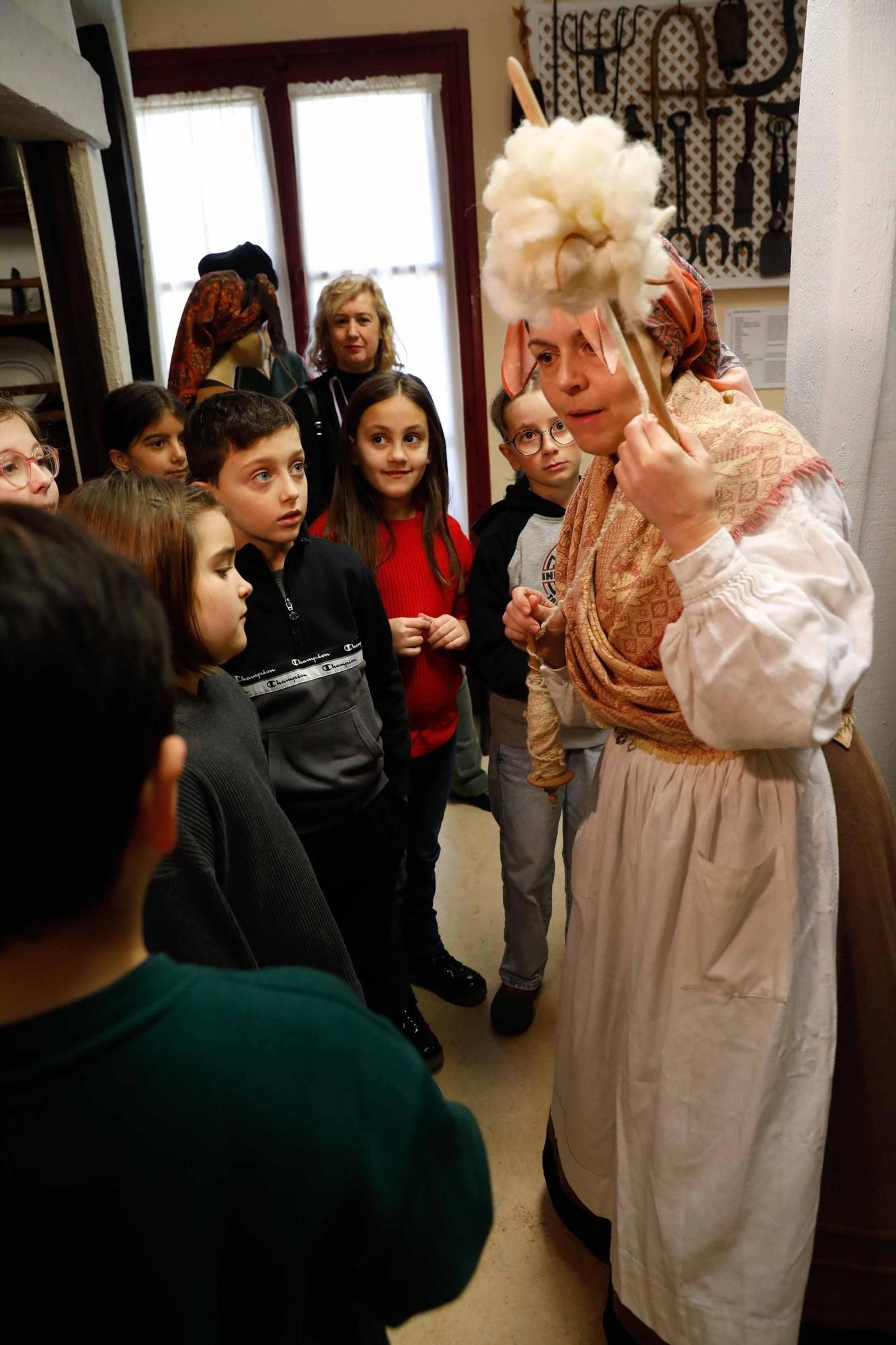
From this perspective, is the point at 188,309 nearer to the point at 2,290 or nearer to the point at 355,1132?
the point at 2,290

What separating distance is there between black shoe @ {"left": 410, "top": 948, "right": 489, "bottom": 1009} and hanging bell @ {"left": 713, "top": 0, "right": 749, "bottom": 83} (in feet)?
11.7

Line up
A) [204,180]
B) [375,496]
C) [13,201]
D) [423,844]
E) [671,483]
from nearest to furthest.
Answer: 1. [671,483]
2. [375,496]
3. [423,844]
4. [13,201]
5. [204,180]

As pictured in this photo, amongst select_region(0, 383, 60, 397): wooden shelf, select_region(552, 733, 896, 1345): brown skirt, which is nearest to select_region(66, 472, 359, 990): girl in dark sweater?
select_region(552, 733, 896, 1345): brown skirt

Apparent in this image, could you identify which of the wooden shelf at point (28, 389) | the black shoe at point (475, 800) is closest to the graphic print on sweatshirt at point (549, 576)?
the black shoe at point (475, 800)

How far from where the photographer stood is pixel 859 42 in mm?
1582

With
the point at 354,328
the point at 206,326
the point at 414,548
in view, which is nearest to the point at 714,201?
the point at 354,328

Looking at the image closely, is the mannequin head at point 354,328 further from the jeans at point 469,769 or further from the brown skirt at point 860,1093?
the brown skirt at point 860,1093

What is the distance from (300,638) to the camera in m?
1.70

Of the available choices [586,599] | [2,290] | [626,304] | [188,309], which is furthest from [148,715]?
[2,290]

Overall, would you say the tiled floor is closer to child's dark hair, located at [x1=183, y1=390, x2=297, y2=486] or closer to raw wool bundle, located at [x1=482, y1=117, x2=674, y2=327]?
child's dark hair, located at [x1=183, y1=390, x2=297, y2=486]

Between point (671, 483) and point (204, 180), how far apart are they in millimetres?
3577

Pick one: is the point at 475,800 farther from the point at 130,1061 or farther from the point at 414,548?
the point at 130,1061

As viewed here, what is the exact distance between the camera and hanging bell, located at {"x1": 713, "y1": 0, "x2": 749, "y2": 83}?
360 centimetres

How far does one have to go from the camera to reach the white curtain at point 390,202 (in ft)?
12.4
